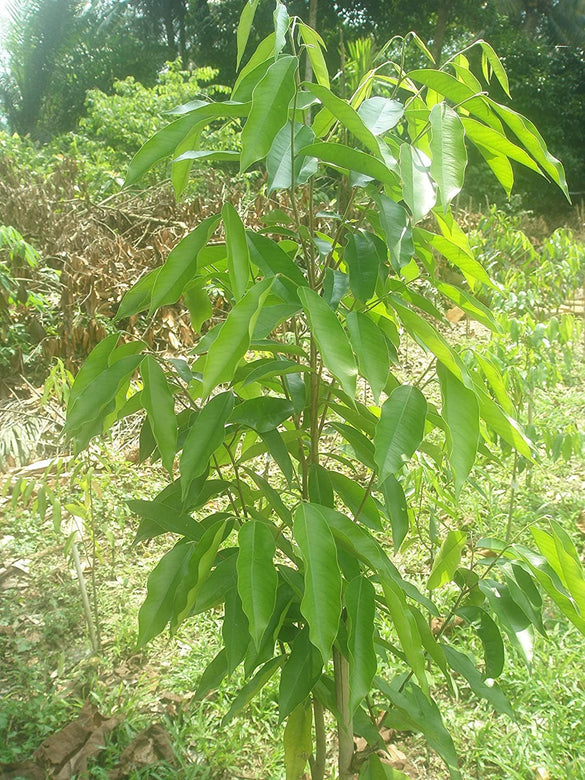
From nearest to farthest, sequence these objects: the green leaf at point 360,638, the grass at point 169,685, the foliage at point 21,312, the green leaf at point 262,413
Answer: the green leaf at point 360,638
the green leaf at point 262,413
the grass at point 169,685
the foliage at point 21,312

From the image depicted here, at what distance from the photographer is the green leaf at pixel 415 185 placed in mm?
596

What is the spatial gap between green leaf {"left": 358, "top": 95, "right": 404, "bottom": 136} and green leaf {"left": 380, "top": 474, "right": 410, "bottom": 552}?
0.42m

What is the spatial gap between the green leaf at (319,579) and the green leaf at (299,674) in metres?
Result: 0.22

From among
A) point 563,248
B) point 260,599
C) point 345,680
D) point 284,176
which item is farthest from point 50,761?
point 563,248

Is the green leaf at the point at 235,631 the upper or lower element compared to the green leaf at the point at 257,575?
lower

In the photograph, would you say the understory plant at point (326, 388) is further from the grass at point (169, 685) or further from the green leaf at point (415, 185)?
the grass at point (169, 685)

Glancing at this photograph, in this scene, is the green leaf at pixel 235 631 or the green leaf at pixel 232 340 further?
the green leaf at pixel 235 631

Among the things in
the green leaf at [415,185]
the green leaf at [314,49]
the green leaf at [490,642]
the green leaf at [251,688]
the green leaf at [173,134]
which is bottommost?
the green leaf at [490,642]

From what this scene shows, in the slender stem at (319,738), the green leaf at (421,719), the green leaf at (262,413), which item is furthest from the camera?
the slender stem at (319,738)

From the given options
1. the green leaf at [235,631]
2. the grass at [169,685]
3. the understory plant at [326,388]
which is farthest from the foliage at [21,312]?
the green leaf at [235,631]

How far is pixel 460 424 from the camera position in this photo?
2.19 feet

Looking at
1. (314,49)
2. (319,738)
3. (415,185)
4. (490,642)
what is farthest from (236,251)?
(319,738)

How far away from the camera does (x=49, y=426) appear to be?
9.15 feet

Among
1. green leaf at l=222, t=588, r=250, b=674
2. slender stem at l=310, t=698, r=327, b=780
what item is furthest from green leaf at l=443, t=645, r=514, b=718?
green leaf at l=222, t=588, r=250, b=674
